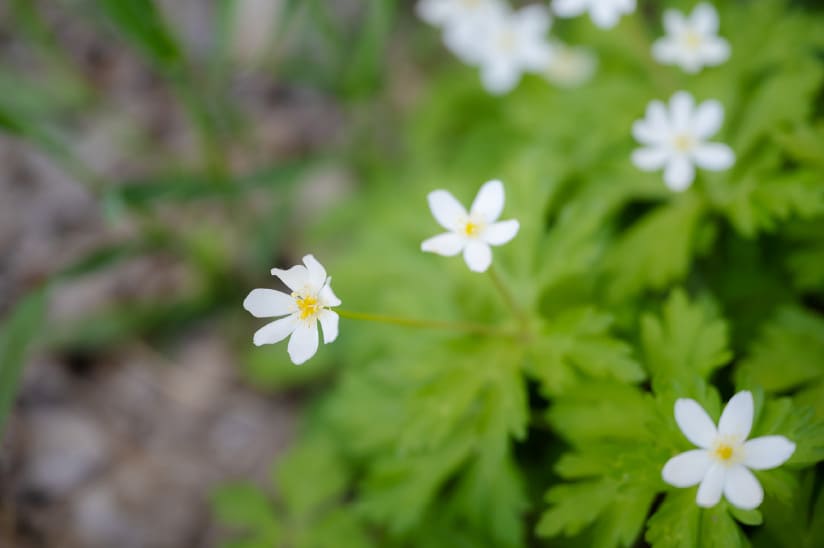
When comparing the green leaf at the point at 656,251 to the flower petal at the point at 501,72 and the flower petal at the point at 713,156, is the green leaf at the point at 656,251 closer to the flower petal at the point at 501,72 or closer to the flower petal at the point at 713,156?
the flower petal at the point at 713,156

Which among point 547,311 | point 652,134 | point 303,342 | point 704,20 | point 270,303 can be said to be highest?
point 704,20

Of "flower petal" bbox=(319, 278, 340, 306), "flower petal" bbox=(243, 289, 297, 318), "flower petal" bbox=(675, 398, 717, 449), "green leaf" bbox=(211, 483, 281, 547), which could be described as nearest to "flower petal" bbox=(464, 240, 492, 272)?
"flower petal" bbox=(319, 278, 340, 306)

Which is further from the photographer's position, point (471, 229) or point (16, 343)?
point (16, 343)

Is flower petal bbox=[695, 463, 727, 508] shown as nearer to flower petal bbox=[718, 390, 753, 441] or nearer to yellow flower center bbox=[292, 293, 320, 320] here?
flower petal bbox=[718, 390, 753, 441]

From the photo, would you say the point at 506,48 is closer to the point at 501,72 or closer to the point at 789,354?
the point at 501,72

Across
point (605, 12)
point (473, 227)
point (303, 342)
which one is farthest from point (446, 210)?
point (605, 12)

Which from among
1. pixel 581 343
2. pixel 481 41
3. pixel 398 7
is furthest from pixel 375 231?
pixel 398 7

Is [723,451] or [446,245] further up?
[446,245]

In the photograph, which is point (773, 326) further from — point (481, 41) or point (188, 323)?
point (188, 323)

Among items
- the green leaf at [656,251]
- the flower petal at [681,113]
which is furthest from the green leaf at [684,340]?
the flower petal at [681,113]
